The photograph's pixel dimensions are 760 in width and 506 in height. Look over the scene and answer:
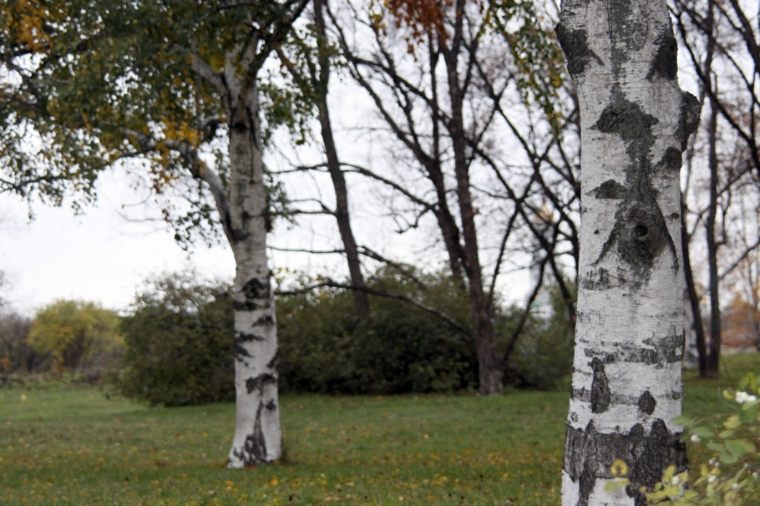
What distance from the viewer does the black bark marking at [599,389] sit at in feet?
13.3

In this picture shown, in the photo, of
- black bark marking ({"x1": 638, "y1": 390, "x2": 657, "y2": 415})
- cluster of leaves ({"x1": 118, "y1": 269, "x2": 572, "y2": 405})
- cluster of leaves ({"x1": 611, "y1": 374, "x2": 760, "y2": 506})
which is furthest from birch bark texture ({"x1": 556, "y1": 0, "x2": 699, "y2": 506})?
cluster of leaves ({"x1": 118, "y1": 269, "x2": 572, "y2": 405})

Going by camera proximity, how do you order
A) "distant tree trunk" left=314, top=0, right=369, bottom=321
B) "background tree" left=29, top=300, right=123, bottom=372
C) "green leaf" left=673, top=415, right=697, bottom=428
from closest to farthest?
"green leaf" left=673, top=415, right=697, bottom=428 < "distant tree trunk" left=314, top=0, right=369, bottom=321 < "background tree" left=29, top=300, right=123, bottom=372

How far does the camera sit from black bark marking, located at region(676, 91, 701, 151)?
167 inches

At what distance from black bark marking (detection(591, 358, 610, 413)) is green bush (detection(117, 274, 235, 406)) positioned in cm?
2261

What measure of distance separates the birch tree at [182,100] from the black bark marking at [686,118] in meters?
6.91

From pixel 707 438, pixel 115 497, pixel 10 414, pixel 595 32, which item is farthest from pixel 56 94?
pixel 10 414

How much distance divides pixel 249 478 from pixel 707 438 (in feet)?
25.9

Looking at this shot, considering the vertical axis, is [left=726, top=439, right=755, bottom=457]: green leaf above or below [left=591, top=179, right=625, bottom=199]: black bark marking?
below

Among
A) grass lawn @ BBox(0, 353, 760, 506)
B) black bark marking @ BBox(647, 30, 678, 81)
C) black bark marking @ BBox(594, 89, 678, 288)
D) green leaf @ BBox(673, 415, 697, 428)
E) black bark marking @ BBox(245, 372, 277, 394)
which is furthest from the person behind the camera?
black bark marking @ BBox(245, 372, 277, 394)

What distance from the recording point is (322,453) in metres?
13.9

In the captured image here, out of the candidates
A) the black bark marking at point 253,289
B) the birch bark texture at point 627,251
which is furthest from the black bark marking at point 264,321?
the birch bark texture at point 627,251

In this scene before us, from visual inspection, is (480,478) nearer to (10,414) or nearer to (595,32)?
(595,32)

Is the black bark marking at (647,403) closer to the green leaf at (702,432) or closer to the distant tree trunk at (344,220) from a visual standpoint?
the green leaf at (702,432)

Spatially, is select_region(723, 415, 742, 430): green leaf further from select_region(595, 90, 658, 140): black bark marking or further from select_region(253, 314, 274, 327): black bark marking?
select_region(253, 314, 274, 327): black bark marking
